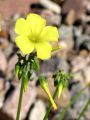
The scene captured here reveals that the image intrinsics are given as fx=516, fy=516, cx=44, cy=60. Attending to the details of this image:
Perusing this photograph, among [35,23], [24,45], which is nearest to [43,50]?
[24,45]

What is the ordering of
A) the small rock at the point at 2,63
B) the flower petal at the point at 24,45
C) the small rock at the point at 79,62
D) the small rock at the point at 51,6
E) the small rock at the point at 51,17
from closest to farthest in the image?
the flower petal at the point at 24,45 → the small rock at the point at 2,63 → the small rock at the point at 79,62 → the small rock at the point at 51,17 → the small rock at the point at 51,6

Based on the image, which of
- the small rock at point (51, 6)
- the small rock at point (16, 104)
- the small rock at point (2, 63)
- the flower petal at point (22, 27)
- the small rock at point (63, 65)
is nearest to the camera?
the flower petal at point (22, 27)

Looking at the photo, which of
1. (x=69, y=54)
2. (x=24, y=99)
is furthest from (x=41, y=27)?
(x=69, y=54)

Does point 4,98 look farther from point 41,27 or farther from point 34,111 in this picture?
point 41,27

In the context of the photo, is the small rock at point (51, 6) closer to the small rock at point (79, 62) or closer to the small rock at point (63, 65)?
the small rock at point (79, 62)

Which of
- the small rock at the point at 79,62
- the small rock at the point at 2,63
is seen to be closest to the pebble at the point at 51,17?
the small rock at the point at 79,62

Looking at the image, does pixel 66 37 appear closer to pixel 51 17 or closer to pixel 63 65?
pixel 51 17
